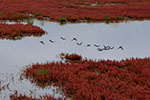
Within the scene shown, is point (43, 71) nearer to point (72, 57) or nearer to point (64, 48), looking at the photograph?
point (72, 57)

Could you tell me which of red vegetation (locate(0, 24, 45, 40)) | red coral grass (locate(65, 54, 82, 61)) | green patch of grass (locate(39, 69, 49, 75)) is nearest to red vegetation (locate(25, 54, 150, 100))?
green patch of grass (locate(39, 69, 49, 75))

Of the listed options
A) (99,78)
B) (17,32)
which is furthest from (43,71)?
(17,32)

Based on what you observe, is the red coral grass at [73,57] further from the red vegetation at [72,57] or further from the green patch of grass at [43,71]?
the green patch of grass at [43,71]

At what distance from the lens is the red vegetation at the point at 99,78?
7.48 metres

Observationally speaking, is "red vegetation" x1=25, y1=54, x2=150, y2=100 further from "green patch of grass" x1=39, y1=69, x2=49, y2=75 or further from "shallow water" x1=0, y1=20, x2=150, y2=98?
"shallow water" x1=0, y1=20, x2=150, y2=98

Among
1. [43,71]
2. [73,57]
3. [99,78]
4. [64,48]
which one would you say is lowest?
[64,48]

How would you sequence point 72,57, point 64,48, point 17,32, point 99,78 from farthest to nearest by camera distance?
1. point 17,32
2. point 64,48
3. point 72,57
4. point 99,78

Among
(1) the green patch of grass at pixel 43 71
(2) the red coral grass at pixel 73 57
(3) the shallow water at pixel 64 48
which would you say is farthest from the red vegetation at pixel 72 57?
(1) the green patch of grass at pixel 43 71

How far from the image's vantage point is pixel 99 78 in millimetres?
8805

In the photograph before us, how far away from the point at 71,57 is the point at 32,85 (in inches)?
144

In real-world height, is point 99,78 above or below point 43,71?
below

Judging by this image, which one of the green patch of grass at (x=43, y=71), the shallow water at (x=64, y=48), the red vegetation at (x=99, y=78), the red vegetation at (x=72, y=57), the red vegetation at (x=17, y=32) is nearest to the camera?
the red vegetation at (x=99, y=78)

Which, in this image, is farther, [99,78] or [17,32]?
[17,32]

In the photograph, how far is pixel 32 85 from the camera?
8086 mm
